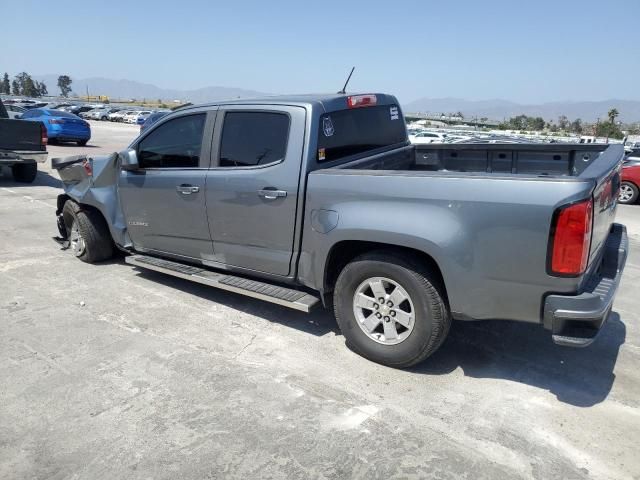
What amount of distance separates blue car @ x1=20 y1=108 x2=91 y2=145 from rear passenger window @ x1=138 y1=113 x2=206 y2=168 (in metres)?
19.3

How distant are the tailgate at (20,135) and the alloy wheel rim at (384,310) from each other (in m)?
10.1

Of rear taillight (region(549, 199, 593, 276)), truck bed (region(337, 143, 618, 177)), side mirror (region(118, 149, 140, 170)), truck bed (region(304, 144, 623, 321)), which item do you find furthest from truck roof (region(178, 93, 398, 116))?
rear taillight (region(549, 199, 593, 276))

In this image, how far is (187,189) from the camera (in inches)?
181

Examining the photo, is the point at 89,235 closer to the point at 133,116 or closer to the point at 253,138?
the point at 253,138

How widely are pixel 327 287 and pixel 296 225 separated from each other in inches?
20.3

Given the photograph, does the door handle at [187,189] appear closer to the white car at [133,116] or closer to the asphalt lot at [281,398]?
the asphalt lot at [281,398]

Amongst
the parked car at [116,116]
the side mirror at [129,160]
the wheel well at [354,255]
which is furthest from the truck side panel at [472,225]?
the parked car at [116,116]

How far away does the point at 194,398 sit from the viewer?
3348 mm

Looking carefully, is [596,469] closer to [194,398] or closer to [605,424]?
[605,424]

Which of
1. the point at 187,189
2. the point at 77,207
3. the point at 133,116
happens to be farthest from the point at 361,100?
the point at 133,116

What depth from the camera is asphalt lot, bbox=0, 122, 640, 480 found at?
2.76 m

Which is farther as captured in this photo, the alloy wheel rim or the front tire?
the alloy wheel rim

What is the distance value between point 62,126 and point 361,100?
2082cm

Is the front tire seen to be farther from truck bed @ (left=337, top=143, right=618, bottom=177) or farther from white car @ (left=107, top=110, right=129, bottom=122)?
white car @ (left=107, top=110, right=129, bottom=122)
